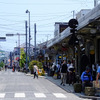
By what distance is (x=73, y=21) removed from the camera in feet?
67.4

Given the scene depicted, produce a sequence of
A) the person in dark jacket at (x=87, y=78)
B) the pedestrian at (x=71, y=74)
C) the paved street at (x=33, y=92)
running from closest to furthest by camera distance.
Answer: the paved street at (x=33, y=92), the person in dark jacket at (x=87, y=78), the pedestrian at (x=71, y=74)

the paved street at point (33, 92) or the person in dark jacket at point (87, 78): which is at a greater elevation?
the person in dark jacket at point (87, 78)

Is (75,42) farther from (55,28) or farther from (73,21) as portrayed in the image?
(55,28)

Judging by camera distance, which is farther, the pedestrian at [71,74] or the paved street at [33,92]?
the pedestrian at [71,74]

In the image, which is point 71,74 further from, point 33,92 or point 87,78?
point 87,78

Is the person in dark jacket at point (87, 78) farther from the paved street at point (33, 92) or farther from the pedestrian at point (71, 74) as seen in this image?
the pedestrian at point (71, 74)

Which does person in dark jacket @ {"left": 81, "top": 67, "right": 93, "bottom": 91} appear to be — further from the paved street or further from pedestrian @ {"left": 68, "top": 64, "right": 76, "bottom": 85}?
pedestrian @ {"left": 68, "top": 64, "right": 76, "bottom": 85}

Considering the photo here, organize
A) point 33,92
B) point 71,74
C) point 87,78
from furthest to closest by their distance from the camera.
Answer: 1. point 71,74
2. point 33,92
3. point 87,78

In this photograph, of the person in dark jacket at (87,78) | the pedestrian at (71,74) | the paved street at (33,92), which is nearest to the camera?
the paved street at (33,92)

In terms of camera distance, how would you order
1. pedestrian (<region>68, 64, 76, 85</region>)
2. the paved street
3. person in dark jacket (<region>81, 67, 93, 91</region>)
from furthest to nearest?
pedestrian (<region>68, 64, 76, 85</region>)
person in dark jacket (<region>81, 67, 93, 91</region>)
the paved street

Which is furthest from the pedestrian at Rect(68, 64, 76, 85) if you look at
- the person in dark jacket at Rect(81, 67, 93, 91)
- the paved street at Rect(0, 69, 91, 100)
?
the person in dark jacket at Rect(81, 67, 93, 91)

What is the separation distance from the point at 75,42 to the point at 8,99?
639 cm

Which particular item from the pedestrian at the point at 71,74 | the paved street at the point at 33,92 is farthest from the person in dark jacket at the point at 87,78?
the pedestrian at the point at 71,74

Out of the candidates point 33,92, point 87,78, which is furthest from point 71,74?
point 87,78
